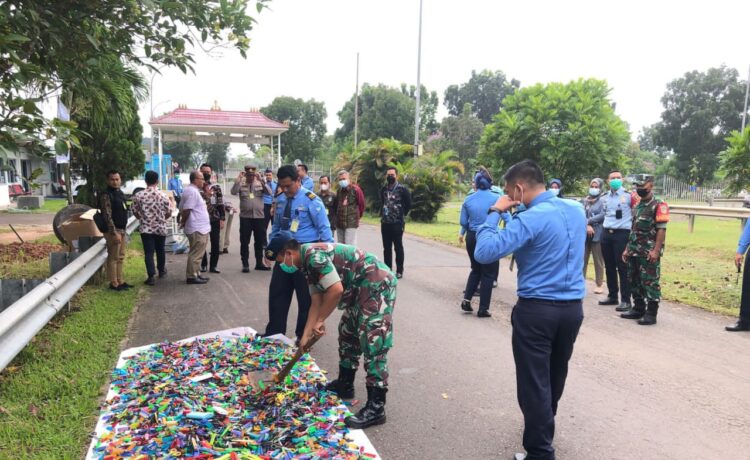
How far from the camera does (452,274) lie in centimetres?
955

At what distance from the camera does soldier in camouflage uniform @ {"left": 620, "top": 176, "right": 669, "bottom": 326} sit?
6.36 metres

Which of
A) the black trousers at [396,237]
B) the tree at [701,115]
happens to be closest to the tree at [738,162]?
the black trousers at [396,237]

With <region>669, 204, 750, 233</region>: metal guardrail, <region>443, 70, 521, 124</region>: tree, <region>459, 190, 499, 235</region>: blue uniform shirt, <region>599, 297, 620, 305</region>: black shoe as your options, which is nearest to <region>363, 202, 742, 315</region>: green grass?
<region>669, 204, 750, 233</region>: metal guardrail

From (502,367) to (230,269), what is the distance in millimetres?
6193

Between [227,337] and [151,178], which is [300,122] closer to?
[151,178]

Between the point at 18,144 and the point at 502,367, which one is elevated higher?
the point at 18,144

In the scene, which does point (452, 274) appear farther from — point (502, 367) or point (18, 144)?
point (18, 144)

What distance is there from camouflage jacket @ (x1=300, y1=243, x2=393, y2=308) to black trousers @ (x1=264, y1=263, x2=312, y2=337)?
1557mm

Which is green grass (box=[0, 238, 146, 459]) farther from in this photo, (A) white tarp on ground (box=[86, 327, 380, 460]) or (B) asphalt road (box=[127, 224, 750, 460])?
(B) asphalt road (box=[127, 224, 750, 460])

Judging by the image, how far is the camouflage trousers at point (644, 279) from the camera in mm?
6371

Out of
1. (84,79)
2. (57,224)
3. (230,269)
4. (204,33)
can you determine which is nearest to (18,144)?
(84,79)

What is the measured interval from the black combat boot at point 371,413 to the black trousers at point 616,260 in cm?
471

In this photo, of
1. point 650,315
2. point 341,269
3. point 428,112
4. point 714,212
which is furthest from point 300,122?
point 341,269

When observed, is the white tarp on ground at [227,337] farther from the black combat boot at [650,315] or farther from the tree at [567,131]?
the tree at [567,131]
